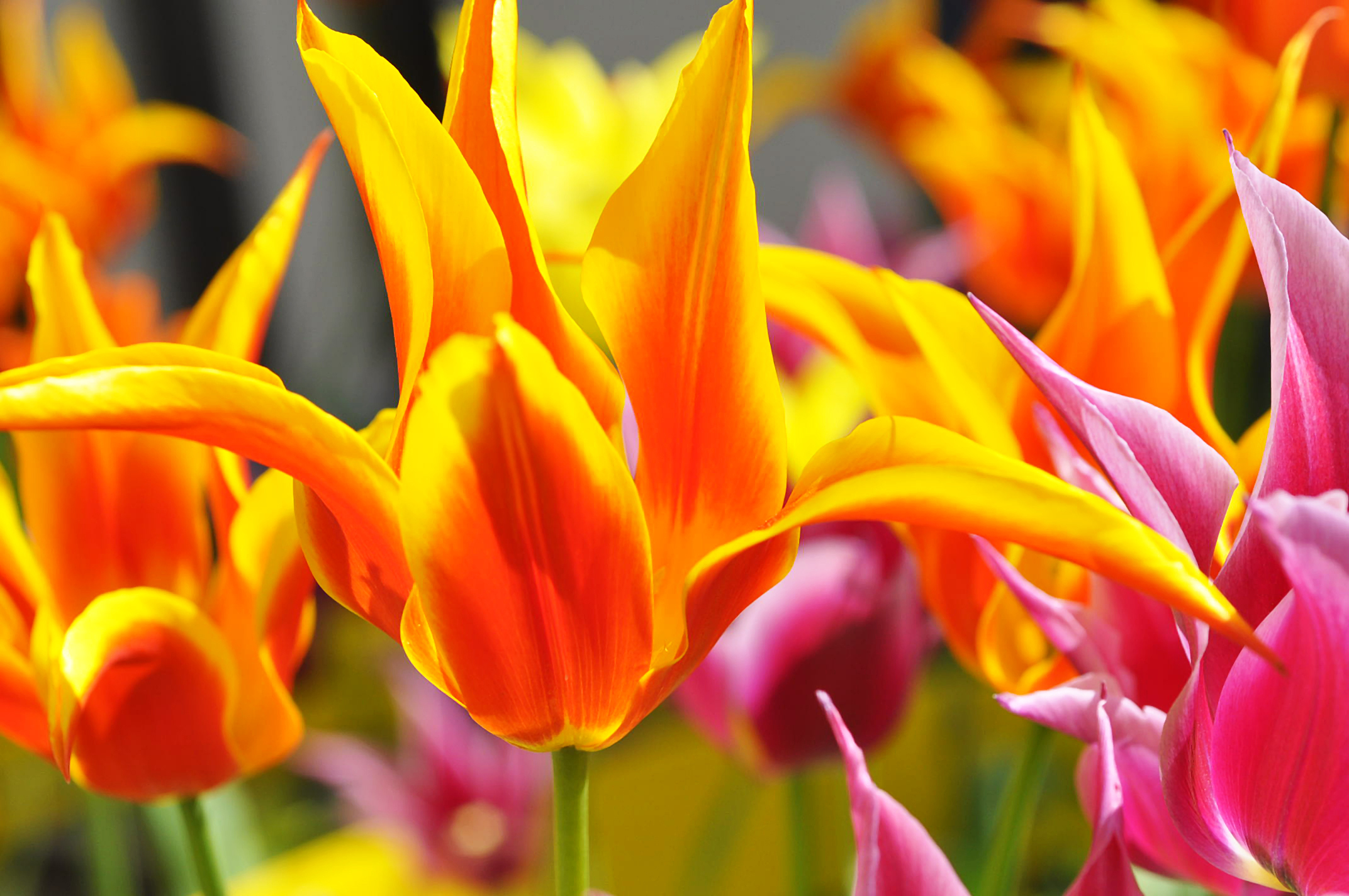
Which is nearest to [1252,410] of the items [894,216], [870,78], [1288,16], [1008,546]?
[1288,16]

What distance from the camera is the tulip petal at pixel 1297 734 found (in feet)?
A: 0.40

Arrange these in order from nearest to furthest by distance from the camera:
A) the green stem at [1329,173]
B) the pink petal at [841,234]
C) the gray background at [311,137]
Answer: the green stem at [1329,173] < the pink petal at [841,234] < the gray background at [311,137]

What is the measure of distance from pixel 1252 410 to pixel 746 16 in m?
0.63

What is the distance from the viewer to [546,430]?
0.14m

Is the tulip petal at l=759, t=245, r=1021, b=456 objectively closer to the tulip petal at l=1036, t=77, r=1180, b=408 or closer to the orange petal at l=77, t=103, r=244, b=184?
the tulip petal at l=1036, t=77, r=1180, b=408

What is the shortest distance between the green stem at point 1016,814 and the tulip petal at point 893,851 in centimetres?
7

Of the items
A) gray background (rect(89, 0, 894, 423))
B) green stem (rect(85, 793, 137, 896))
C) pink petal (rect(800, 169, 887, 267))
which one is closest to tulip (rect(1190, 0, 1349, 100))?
pink petal (rect(800, 169, 887, 267))

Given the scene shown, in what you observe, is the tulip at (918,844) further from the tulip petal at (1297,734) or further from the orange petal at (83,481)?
the orange petal at (83,481)

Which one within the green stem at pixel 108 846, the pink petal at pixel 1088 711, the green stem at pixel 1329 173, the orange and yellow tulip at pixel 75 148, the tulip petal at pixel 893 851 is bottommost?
the green stem at pixel 108 846

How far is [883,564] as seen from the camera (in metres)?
0.28

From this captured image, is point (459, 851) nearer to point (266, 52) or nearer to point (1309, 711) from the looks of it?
point (1309, 711)

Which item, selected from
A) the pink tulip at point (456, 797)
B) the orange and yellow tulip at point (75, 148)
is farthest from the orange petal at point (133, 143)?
the pink tulip at point (456, 797)

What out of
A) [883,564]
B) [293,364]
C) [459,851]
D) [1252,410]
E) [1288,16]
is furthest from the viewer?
[293,364]

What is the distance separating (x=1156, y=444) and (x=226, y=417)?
4.3 inches
